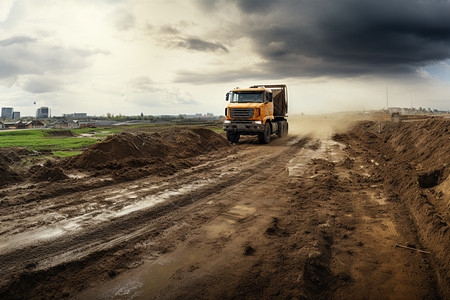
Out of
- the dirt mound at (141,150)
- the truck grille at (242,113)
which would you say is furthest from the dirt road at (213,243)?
the truck grille at (242,113)

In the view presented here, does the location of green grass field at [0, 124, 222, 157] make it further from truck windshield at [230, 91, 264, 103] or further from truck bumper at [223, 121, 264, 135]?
truck windshield at [230, 91, 264, 103]

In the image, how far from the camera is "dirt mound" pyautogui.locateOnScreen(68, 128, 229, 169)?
408 inches

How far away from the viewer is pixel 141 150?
12.4 metres

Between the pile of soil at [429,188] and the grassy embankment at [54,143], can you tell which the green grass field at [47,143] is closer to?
the grassy embankment at [54,143]

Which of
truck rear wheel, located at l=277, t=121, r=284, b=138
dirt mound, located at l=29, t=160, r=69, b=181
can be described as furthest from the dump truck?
dirt mound, located at l=29, t=160, r=69, b=181

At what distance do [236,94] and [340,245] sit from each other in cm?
1524

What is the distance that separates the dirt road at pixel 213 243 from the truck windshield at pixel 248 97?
1124 cm

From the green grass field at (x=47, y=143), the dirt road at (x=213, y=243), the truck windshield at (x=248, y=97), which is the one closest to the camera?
the dirt road at (x=213, y=243)

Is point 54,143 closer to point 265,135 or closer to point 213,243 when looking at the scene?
point 265,135

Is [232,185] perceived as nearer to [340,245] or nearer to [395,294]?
[340,245]

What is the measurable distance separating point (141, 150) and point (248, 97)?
8.90 meters

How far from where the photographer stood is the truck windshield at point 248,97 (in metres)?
18.3

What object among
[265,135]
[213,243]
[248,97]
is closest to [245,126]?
[265,135]

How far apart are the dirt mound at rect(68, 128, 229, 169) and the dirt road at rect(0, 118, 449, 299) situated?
2552 mm
